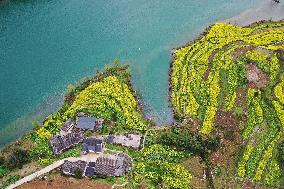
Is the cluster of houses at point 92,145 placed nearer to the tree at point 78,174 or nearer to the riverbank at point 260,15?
the tree at point 78,174

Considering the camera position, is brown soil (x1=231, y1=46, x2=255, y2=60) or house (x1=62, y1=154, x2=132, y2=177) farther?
brown soil (x1=231, y1=46, x2=255, y2=60)

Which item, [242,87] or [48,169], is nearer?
[48,169]

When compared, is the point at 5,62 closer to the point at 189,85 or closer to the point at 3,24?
the point at 3,24

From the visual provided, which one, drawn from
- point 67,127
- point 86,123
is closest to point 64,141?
point 67,127

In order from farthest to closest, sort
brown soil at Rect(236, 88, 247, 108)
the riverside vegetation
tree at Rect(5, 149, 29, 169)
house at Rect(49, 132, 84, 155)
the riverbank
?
the riverbank
brown soil at Rect(236, 88, 247, 108)
house at Rect(49, 132, 84, 155)
tree at Rect(5, 149, 29, 169)
the riverside vegetation

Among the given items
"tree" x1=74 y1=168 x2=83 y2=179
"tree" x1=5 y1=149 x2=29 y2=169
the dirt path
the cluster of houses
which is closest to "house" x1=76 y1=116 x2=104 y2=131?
the cluster of houses

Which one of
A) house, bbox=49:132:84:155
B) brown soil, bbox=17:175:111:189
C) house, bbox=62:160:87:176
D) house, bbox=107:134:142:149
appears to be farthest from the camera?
house, bbox=107:134:142:149

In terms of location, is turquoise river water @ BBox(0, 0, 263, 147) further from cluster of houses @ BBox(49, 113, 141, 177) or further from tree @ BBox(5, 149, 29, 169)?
cluster of houses @ BBox(49, 113, 141, 177)

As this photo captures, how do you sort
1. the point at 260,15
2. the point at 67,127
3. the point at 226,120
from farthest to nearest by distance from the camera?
the point at 260,15, the point at 226,120, the point at 67,127

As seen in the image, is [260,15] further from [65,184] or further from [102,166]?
[65,184]
